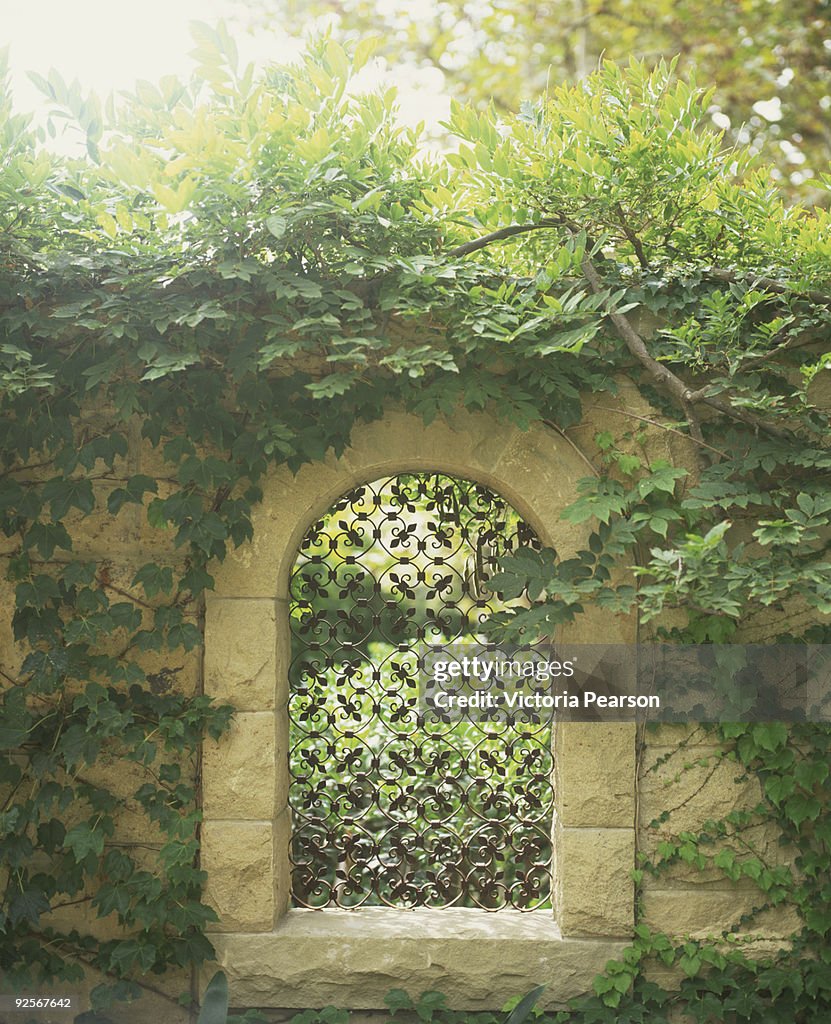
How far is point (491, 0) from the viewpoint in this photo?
377 inches

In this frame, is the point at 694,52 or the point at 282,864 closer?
the point at 282,864

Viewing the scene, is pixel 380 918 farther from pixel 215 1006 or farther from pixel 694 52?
pixel 694 52

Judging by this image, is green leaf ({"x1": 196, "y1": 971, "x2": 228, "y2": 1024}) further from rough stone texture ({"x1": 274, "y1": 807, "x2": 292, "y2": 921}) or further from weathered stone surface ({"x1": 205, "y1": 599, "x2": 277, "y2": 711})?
weathered stone surface ({"x1": 205, "y1": 599, "x2": 277, "y2": 711})

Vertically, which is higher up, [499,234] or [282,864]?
[499,234]

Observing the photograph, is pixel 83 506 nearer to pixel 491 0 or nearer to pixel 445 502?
pixel 445 502

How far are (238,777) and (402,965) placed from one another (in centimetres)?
82

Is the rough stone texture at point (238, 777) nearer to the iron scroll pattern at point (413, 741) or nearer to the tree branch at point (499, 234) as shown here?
the iron scroll pattern at point (413, 741)

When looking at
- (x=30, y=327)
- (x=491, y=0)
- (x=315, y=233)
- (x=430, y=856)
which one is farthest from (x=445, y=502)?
(x=491, y=0)

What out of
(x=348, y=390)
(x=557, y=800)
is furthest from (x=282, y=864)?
(x=348, y=390)

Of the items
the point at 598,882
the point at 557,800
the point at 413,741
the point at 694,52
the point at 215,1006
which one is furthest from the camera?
the point at 694,52

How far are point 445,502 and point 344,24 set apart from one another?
860cm

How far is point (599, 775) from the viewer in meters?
3.02

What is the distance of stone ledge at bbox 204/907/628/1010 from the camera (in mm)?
2982
